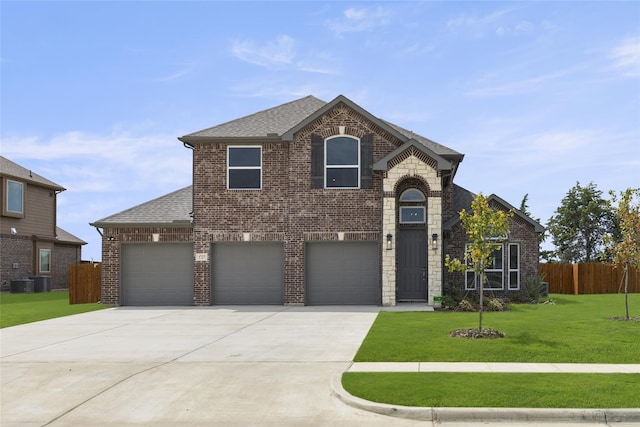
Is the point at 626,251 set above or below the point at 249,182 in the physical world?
below

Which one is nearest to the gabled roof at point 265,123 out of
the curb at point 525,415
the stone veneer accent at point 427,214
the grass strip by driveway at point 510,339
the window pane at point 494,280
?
the stone veneer accent at point 427,214

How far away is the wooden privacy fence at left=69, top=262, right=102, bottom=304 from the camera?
2809cm

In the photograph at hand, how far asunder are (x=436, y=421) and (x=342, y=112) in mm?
18045

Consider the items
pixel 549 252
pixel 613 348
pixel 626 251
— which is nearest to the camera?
pixel 613 348

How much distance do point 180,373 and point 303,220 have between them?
14088mm

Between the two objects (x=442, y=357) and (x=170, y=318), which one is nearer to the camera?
(x=442, y=357)

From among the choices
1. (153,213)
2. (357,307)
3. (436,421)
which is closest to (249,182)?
(153,213)

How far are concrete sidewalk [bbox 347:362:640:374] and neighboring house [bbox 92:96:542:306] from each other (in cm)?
1238

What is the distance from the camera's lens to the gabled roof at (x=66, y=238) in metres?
46.9

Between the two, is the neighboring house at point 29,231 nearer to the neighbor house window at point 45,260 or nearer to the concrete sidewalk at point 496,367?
the neighbor house window at point 45,260

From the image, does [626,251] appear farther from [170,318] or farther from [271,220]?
[170,318]

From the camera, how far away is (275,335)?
1620cm

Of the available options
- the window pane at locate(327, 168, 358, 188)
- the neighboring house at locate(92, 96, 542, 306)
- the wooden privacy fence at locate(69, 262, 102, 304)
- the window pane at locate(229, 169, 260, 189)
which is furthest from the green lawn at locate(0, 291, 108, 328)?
the window pane at locate(327, 168, 358, 188)

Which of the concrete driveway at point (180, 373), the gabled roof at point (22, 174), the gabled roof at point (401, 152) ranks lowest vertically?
the concrete driveway at point (180, 373)
